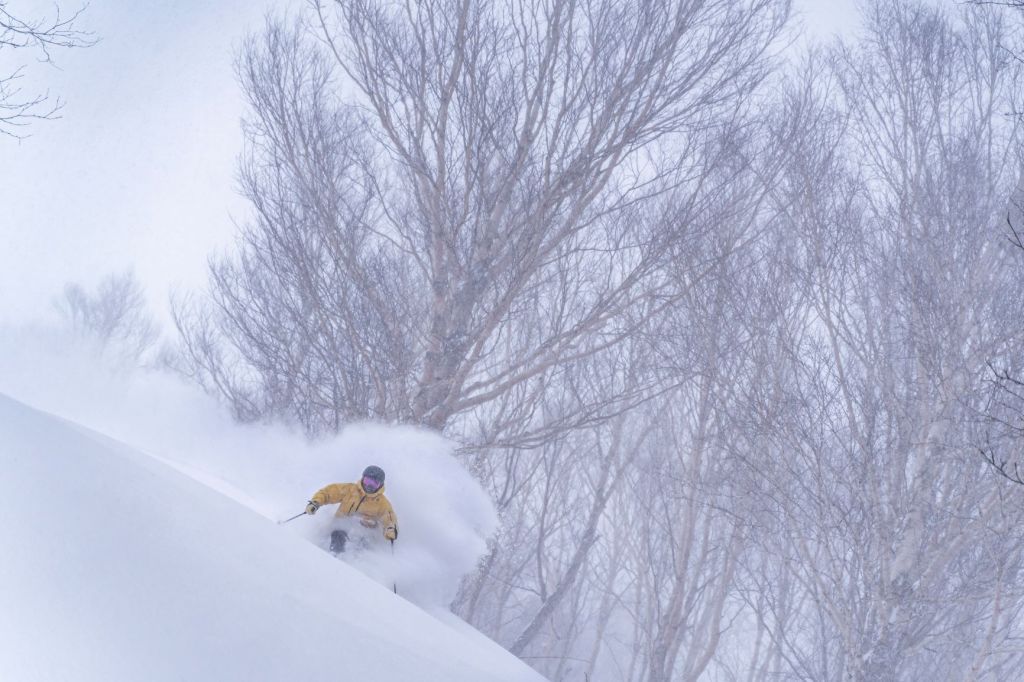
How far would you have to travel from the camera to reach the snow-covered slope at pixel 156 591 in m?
2.24

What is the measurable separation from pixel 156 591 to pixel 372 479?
3.95m

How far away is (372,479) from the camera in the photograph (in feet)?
21.2

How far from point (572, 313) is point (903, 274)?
3.31 meters

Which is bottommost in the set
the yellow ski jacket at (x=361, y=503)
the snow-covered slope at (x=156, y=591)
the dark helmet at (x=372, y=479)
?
the snow-covered slope at (x=156, y=591)

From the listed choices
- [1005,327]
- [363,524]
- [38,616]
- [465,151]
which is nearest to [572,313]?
[465,151]

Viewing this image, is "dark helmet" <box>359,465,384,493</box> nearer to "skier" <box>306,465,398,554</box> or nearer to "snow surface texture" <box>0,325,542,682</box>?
"skier" <box>306,465,398,554</box>

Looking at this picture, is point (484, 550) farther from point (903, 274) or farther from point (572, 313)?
point (903, 274)

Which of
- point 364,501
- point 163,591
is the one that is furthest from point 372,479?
point 163,591

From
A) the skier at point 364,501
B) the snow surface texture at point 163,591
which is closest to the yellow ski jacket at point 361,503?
the skier at point 364,501

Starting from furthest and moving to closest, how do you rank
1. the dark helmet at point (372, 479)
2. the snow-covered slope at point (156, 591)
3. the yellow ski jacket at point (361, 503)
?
1. the yellow ski jacket at point (361, 503)
2. the dark helmet at point (372, 479)
3. the snow-covered slope at point (156, 591)

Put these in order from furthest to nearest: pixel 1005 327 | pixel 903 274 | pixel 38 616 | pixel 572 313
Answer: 1. pixel 572 313
2. pixel 903 274
3. pixel 1005 327
4. pixel 38 616

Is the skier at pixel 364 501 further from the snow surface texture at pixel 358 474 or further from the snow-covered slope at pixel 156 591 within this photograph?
the snow-covered slope at pixel 156 591

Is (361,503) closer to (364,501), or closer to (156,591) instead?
(364,501)

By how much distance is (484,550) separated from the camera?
25.0 feet
